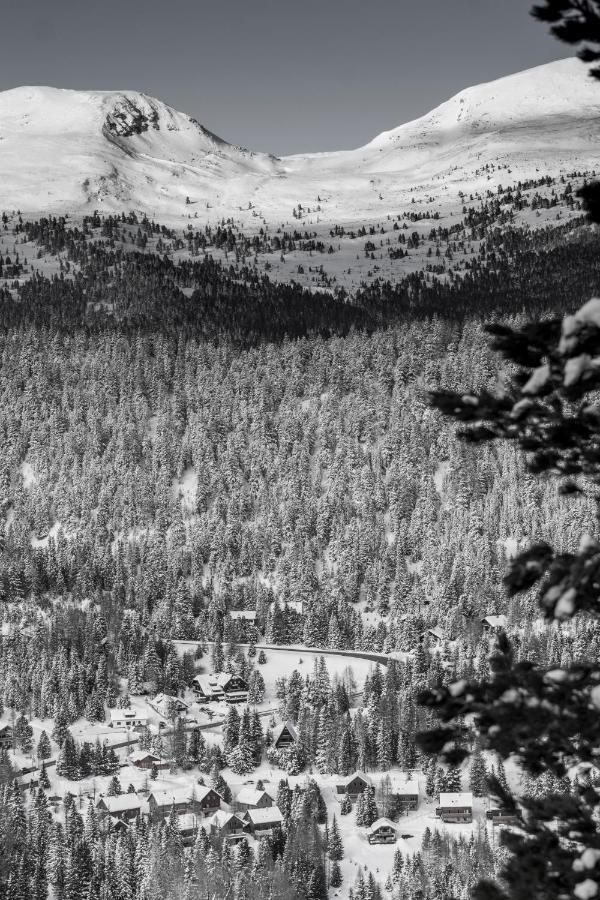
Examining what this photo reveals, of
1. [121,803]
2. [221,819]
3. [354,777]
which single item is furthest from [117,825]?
[354,777]

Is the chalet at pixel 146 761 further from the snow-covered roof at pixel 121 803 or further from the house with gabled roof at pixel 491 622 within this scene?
the house with gabled roof at pixel 491 622

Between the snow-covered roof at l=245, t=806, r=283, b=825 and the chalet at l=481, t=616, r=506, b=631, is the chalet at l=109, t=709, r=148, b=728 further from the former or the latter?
the chalet at l=481, t=616, r=506, b=631

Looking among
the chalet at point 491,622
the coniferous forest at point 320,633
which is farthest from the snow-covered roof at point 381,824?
the chalet at point 491,622

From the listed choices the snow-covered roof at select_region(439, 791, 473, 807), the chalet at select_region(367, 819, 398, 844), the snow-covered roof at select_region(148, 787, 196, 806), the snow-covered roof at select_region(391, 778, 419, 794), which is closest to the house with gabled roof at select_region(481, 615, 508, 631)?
the snow-covered roof at select_region(391, 778, 419, 794)

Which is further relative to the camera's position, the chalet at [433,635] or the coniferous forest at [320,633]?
the chalet at [433,635]

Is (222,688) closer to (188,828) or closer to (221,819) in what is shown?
(221,819)

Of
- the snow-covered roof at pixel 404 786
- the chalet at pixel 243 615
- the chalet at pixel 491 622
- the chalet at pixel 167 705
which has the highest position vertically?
the chalet at pixel 491 622
